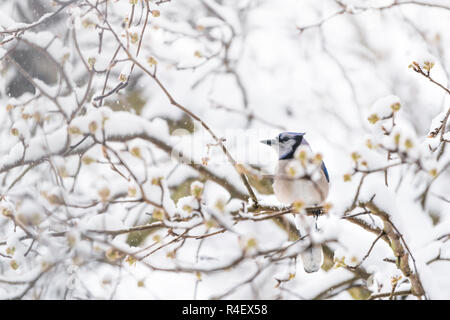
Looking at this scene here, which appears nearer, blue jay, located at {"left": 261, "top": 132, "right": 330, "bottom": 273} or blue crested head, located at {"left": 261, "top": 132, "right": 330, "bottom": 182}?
blue jay, located at {"left": 261, "top": 132, "right": 330, "bottom": 273}

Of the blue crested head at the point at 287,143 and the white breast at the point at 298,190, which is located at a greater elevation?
the blue crested head at the point at 287,143

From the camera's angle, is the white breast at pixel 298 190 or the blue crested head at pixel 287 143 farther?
the blue crested head at pixel 287 143

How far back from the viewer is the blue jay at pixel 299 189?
149cm

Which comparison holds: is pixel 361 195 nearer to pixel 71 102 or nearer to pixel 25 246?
pixel 25 246

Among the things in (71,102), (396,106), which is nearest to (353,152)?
(396,106)

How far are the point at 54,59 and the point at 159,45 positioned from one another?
101 centimetres

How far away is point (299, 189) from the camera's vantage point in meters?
1.51

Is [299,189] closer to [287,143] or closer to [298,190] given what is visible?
[298,190]

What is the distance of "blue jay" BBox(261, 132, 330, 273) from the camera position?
1492 millimetres

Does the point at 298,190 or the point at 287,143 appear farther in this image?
the point at 287,143

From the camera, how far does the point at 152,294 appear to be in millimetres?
1633

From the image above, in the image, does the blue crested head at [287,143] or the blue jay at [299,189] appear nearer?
the blue jay at [299,189]

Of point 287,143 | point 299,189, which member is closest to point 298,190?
point 299,189

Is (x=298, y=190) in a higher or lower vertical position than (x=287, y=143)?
lower
